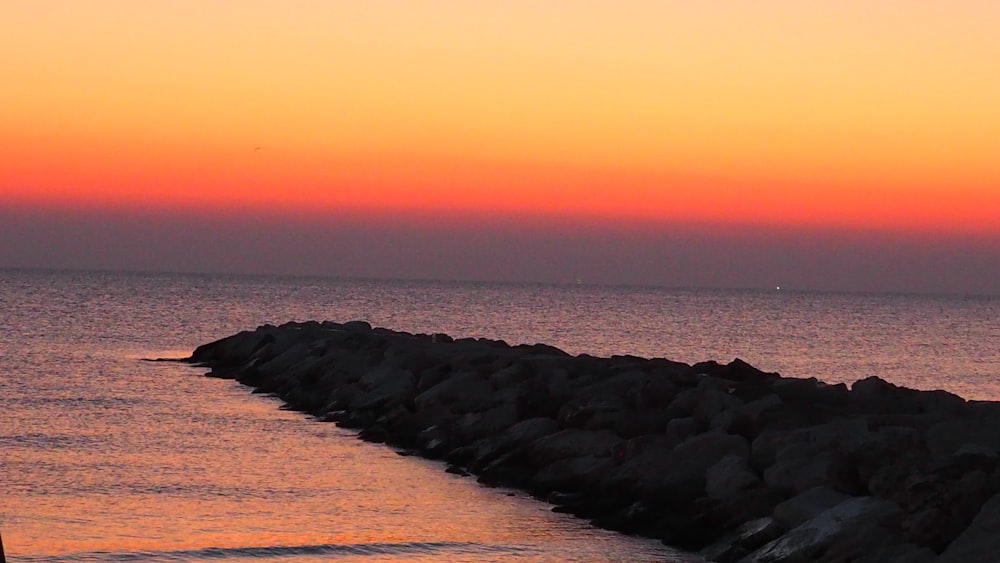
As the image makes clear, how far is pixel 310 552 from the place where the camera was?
53.8 ft

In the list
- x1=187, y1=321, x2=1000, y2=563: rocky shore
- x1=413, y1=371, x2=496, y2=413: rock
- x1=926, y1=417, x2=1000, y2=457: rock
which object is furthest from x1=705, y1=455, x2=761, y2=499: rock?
x1=413, y1=371, x2=496, y2=413: rock

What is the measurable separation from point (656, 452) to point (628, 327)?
73.4m

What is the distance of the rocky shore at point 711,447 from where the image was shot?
15.3 meters

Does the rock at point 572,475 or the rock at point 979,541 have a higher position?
the rock at point 979,541

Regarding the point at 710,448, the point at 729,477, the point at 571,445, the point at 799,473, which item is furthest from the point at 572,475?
the point at 799,473

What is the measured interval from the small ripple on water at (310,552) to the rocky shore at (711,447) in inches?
95.5

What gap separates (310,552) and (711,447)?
6.81 meters

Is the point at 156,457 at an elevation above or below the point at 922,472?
below

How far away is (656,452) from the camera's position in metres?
20.5

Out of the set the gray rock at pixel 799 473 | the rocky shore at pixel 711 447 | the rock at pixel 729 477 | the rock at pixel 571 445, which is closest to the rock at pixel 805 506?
the rocky shore at pixel 711 447

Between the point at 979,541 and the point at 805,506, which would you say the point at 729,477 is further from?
the point at 979,541

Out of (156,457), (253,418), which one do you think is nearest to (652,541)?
(156,457)

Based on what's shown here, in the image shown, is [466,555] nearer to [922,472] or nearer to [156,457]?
[922,472]

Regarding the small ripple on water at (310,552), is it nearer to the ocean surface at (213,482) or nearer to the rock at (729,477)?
the ocean surface at (213,482)
